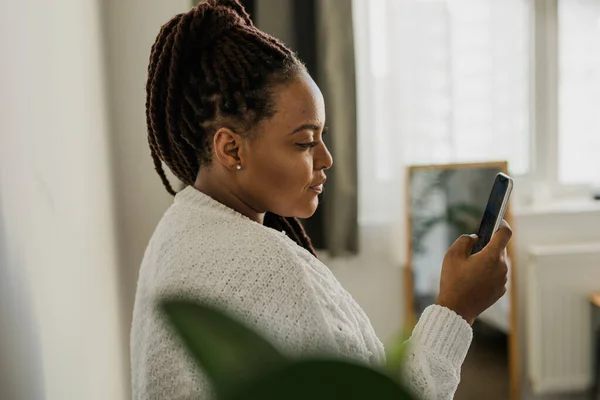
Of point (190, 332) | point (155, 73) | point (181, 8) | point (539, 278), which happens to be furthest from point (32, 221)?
point (539, 278)

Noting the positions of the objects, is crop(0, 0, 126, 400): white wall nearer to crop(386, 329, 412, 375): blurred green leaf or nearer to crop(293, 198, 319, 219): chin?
crop(293, 198, 319, 219): chin

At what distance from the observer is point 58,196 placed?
0.99 metres

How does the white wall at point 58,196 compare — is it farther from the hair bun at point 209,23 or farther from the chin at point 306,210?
the chin at point 306,210

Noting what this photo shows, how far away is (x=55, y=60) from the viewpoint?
104 cm

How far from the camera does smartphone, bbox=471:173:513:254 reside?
0.88 meters

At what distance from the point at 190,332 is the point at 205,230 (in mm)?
463

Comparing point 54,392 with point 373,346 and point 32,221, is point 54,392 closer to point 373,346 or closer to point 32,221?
point 32,221

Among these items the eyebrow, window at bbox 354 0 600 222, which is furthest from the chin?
window at bbox 354 0 600 222

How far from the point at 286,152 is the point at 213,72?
129mm

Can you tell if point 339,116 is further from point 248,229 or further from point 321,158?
point 248,229

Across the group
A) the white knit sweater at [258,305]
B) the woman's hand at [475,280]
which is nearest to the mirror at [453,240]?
the woman's hand at [475,280]

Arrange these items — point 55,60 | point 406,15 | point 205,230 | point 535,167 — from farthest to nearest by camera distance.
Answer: point 535,167 < point 406,15 < point 55,60 < point 205,230

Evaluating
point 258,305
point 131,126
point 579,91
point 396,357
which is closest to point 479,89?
point 579,91

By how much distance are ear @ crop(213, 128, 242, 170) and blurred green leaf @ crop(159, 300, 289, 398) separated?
52 cm
